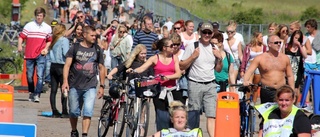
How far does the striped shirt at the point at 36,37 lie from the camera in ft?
62.0

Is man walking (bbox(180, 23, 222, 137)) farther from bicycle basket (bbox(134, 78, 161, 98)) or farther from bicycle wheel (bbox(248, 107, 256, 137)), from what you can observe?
bicycle wheel (bbox(248, 107, 256, 137))

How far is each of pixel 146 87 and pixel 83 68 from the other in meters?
0.92

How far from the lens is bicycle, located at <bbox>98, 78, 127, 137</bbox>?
14.3m

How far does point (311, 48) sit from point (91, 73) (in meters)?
6.03

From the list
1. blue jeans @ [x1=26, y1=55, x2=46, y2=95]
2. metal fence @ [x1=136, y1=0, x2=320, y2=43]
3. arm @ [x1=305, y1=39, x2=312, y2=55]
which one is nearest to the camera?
arm @ [x1=305, y1=39, x2=312, y2=55]

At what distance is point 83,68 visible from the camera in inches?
541

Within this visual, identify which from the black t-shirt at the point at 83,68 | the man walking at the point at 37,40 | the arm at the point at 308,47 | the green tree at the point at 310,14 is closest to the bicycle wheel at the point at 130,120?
the black t-shirt at the point at 83,68

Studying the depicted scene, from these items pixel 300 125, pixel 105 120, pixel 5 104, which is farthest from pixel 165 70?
pixel 300 125

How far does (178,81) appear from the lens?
13.7 m

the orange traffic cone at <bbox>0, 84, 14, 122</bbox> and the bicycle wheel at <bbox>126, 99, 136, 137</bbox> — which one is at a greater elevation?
the orange traffic cone at <bbox>0, 84, 14, 122</bbox>

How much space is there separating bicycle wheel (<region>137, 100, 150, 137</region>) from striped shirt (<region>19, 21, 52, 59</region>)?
5215mm

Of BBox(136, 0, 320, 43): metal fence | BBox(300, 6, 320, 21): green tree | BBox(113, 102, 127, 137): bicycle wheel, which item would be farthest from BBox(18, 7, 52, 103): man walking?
BBox(300, 6, 320, 21): green tree

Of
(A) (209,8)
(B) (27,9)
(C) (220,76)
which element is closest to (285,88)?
(C) (220,76)

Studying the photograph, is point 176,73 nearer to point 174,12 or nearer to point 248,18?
point 174,12
